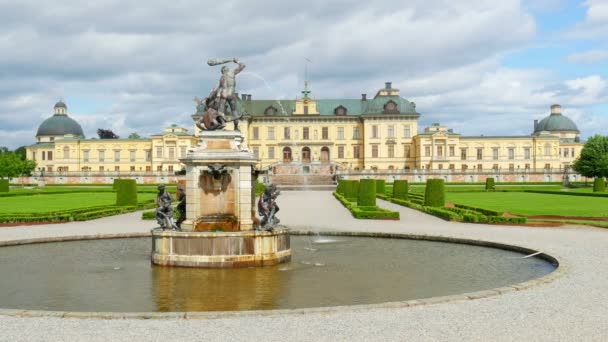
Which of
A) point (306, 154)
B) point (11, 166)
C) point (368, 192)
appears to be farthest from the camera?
point (306, 154)

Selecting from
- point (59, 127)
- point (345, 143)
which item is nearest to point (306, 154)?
point (345, 143)

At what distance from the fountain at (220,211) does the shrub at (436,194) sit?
1747cm

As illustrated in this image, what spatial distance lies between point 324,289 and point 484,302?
286cm

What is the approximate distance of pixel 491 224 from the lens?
848 inches

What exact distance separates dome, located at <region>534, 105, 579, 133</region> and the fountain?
101444 millimetres

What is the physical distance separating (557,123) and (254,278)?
10426cm

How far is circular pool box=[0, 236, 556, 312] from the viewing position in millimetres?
9234

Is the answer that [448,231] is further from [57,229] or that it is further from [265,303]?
[57,229]

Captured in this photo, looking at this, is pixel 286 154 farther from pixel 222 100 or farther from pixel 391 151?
pixel 222 100

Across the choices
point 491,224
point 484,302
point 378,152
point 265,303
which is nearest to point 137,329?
point 265,303

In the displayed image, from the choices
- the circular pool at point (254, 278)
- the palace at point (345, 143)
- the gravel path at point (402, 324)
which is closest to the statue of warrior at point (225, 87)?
the circular pool at point (254, 278)

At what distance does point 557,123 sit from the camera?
103750 millimetres

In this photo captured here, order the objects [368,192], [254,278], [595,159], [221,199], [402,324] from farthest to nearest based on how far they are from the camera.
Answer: [595,159], [368,192], [221,199], [254,278], [402,324]

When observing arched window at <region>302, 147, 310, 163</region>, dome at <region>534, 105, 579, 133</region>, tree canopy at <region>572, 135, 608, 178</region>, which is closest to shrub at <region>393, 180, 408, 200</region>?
tree canopy at <region>572, 135, 608, 178</region>
